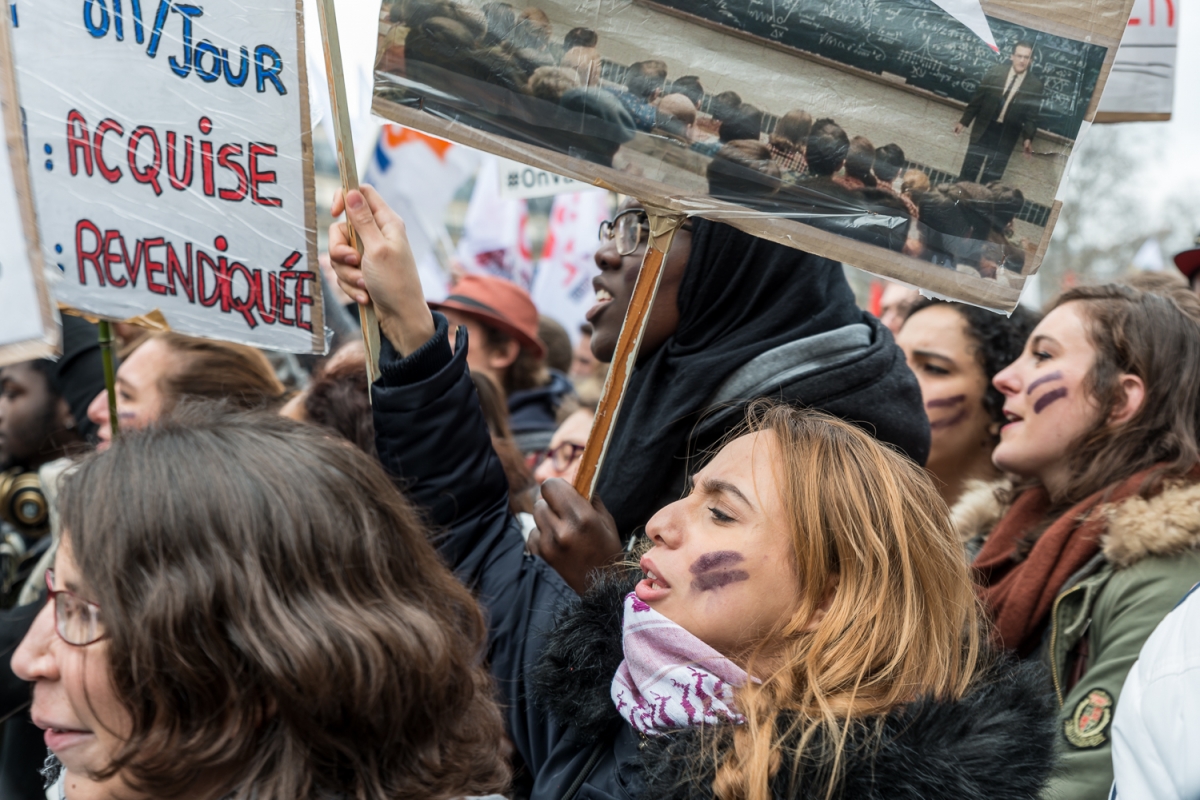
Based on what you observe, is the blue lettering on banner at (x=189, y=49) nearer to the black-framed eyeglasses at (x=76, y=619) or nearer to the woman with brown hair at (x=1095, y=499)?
the black-framed eyeglasses at (x=76, y=619)

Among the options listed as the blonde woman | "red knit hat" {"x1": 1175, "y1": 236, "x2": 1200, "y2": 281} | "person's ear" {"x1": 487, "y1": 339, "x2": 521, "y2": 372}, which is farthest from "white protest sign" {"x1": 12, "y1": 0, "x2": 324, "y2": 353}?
"red knit hat" {"x1": 1175, "y1": 236, "x2": 1200, "y2": 281}

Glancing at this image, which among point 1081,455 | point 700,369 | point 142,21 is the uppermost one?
point 142,21

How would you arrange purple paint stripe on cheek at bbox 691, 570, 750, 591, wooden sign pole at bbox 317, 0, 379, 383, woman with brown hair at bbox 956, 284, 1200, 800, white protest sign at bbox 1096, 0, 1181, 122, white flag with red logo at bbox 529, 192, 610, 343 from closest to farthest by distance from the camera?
purple paint stripe on cheek at bbox 691, 570, 750, 591, wooden sign pole at bbox 317, 0, 379, 383, woman with brown hair at bbox 956, 284, 1200, 800, white protest sign at bbox 1096, 0, 1181, 122, white flag with red logo at bbox 529, 192, 610, 343

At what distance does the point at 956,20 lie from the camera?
6.33ft

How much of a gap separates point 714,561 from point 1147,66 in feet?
8.39

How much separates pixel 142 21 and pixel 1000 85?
5.37 feet

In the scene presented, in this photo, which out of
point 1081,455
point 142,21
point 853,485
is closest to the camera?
point 853,485

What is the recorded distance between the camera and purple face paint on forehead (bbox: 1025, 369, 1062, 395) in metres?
2.83

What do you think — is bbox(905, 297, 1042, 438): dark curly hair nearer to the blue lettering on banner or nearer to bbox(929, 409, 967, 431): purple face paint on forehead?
bbox(929, 409, 967, 431): purple face paint on forehead

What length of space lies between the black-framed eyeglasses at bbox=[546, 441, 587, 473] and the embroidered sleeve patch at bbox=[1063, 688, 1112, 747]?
1956 millimetres

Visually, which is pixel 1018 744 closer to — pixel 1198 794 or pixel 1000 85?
pixel 1198 794

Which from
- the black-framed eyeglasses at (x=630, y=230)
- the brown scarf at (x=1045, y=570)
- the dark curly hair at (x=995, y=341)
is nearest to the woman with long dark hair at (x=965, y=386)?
the dark curly hair at (x=995, y=341)

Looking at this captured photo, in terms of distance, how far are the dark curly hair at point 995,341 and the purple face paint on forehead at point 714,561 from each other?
82.9 inches

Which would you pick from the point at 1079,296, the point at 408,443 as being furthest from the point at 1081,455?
the point at 408,443
